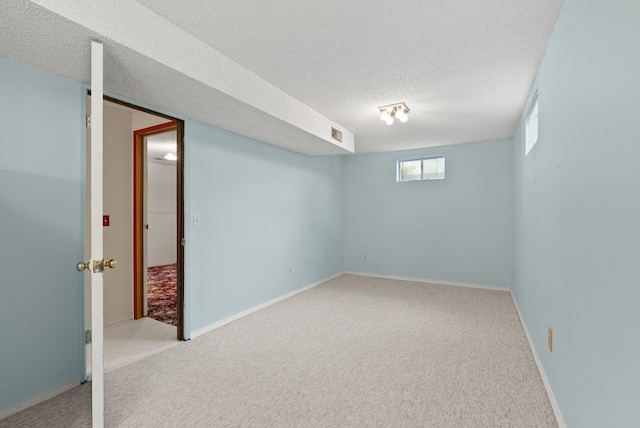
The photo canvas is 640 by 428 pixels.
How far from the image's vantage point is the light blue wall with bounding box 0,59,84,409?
1886 millimetres

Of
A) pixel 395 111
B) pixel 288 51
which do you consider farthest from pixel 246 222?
pixel 395 111

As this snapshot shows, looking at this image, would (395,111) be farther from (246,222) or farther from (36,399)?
(36,399)

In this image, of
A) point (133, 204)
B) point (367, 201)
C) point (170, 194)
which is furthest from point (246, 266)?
point (170, 194)

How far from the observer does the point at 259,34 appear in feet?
6.70

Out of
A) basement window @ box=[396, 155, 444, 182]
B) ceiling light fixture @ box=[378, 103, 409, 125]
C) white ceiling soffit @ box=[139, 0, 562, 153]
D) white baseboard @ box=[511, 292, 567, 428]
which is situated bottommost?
white baseboard @ box=[511, 292, 567, 428]

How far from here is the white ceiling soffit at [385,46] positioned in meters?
1.78

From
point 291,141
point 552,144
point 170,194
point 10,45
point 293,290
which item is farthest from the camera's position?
point 170,194

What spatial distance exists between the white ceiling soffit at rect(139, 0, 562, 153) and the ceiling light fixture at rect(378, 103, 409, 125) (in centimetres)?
8

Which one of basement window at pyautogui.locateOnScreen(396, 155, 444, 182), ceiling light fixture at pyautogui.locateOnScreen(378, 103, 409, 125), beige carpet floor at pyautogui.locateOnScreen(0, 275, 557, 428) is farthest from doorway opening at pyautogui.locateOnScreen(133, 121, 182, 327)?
basement window at pyautogui.locateOnScreen(396, 155, 444, 182)

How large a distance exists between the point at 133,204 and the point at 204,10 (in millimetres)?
2670

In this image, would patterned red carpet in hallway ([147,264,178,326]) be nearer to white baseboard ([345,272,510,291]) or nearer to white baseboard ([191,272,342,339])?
white baseboard ([191,272,342,339])

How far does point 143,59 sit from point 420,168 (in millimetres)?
4736

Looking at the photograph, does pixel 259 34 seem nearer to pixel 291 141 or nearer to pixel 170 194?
pixel 291 141

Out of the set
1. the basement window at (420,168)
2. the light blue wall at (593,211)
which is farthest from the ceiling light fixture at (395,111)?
the basement window at (420,168)
